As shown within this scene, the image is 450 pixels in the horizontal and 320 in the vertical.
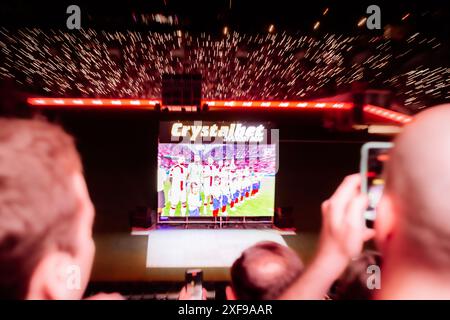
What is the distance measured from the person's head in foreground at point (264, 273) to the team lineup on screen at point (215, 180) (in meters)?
3.85

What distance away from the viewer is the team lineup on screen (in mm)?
4980

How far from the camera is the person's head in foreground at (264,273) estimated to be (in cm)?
108

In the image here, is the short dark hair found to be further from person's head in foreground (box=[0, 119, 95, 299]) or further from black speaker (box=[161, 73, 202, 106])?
black speaker (box=[161, 73, 202, 106])

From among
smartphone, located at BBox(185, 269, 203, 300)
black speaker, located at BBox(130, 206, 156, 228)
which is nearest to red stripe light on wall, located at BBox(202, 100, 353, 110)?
black speaker, located at BBox(130, 206, 156, 228)

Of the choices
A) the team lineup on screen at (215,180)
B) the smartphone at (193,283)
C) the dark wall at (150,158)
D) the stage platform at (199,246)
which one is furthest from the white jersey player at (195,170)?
the smartphone at (193,283)

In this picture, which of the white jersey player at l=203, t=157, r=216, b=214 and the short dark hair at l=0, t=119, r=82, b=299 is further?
the white jersey player at l=203, t=157, r=216, b=214

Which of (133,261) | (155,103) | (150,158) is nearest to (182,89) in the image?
(155,103)

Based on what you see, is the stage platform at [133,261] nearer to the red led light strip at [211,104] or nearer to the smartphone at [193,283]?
the smartphone at [193,283]

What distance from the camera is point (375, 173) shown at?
0.80 metres
